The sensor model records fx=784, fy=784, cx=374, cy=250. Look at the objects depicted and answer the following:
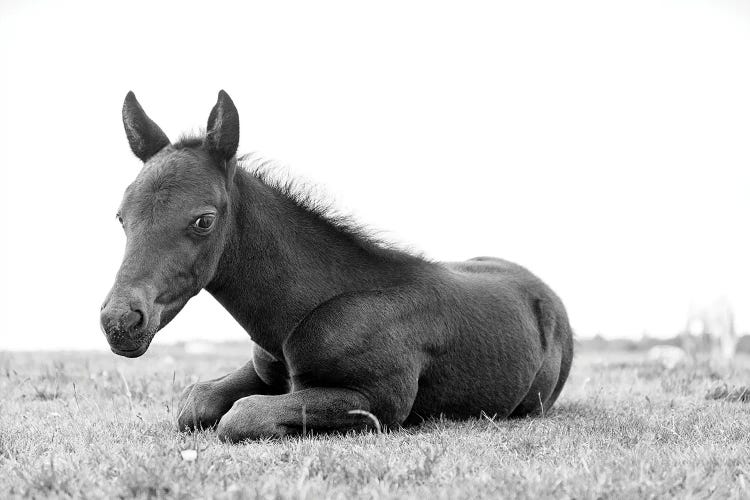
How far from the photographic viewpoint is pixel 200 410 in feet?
19.7

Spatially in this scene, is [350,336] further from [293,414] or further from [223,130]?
[223,130]

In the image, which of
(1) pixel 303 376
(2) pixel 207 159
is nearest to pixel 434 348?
(1) pixel 303 376

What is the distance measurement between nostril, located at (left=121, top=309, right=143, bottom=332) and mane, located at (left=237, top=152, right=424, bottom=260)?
176 centimetres

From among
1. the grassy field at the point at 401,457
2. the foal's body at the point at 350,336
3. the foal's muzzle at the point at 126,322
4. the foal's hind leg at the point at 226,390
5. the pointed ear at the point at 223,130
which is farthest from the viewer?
the foal's hind leg at the point at 226,390

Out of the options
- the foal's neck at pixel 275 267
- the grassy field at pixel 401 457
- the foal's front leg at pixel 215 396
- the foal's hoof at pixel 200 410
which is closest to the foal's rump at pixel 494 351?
the grassy field at pixel 401 457

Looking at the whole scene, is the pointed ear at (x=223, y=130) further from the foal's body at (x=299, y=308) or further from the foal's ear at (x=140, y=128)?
the foal's ear at (x=140, y=128)

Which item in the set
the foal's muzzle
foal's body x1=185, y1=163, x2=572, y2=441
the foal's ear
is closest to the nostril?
the foal's muzzle

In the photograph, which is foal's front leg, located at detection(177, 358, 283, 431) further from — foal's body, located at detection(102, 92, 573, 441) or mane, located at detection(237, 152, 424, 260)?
mane, located at detection(237, 152, 424, 260)

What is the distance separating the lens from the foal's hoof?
6.00 meters

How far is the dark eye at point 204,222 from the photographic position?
5250 mm

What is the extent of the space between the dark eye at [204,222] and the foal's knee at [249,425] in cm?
125

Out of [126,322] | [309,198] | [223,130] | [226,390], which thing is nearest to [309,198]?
[309,198]

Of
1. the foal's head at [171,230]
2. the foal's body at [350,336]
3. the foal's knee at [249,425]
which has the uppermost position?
the foal's head at [171,230]

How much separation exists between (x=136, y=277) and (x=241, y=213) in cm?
106
